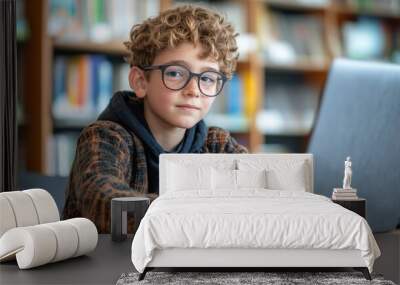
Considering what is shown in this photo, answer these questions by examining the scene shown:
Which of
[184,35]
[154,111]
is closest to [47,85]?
[154,111]

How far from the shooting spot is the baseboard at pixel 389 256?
267cm

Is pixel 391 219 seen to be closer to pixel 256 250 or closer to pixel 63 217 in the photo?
pixel 256 250

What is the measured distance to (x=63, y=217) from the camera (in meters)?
3.55

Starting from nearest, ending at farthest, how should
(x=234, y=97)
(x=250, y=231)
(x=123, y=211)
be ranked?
(x=250, y=231), (x=123, y=211), (x=234, y=97)

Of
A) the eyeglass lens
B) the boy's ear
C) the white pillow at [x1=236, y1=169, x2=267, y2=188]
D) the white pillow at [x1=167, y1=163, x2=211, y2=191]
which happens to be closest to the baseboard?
the white pillow at [x1=236, y1=169, x2=267, y2=188]

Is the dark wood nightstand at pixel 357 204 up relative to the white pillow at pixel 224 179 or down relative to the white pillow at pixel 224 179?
down

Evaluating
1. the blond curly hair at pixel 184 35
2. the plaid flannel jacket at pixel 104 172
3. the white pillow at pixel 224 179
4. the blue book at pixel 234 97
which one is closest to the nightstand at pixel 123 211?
the plaid flannel jacket at pixel 104 172

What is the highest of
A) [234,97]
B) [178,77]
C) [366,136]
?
[178,77]

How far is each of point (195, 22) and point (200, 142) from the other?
0.59m

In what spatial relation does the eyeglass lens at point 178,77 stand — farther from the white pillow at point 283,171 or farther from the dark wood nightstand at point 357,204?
the dark wood nightstand at point 357,204

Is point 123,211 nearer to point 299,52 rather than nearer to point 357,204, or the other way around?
point 357,204

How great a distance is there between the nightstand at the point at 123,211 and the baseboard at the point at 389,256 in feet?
3.33

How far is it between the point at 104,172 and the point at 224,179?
1.83 ft

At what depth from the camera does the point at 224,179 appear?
3.25m
